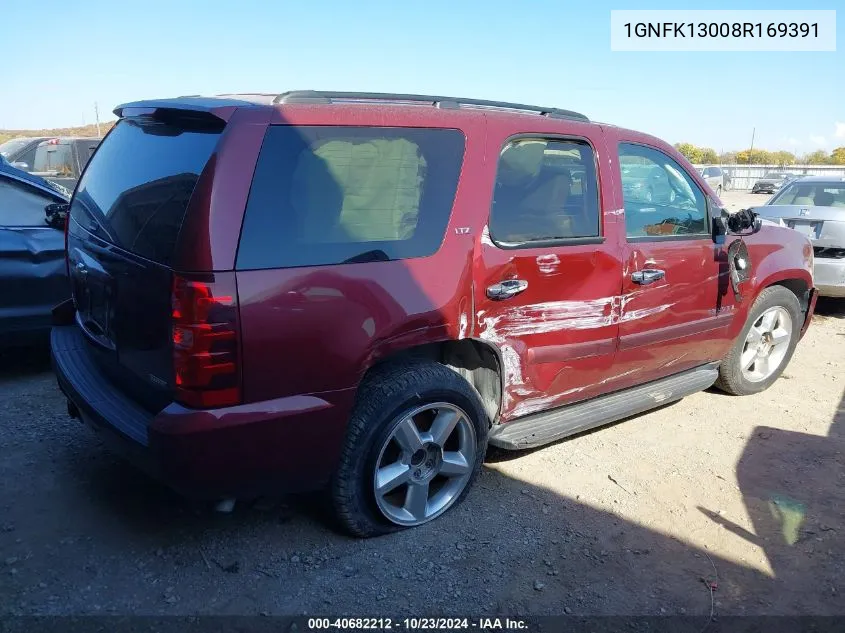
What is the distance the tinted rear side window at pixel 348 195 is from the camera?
2.45m

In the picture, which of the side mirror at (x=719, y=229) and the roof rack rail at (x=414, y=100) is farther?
the side mirror at (x=719, y=229)

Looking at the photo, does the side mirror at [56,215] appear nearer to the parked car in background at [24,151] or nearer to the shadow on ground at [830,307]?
the shadow on ground at [830,307]

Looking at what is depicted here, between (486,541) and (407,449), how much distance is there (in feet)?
1.82

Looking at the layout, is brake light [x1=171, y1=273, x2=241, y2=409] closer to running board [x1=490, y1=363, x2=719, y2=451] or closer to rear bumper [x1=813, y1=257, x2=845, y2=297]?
running board [x1=490, y1=363, x2=719, y2=451]

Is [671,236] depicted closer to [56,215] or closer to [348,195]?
[348,195]

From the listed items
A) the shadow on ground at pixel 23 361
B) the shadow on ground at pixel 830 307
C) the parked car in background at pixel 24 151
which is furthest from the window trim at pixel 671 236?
the parked car in background at pixel 24 151

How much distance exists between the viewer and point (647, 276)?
12.0 ft

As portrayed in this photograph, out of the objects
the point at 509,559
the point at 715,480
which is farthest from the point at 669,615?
the point at 715,480

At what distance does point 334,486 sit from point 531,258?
1.36 meters

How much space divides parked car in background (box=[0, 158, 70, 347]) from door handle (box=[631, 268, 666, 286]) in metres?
3.78

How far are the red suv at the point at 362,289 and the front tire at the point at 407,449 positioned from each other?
Answer: 0.01 m

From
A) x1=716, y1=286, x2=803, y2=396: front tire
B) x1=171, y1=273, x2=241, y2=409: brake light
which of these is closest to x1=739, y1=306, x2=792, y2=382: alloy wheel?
x1=716, y1=286, x2=803, y2=396: front tire

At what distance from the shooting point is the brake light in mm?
2320

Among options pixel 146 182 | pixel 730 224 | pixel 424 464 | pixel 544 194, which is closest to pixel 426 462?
pixel 424 464
